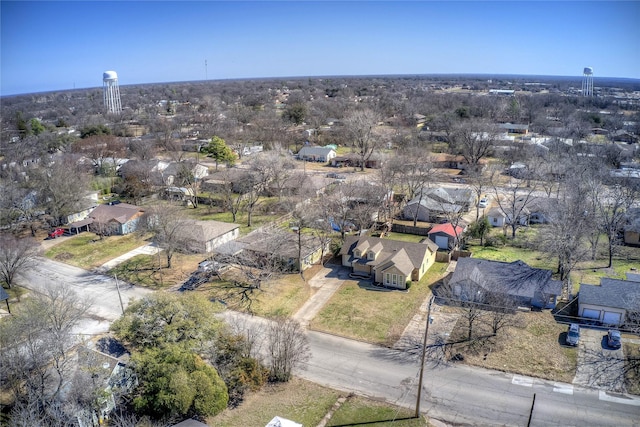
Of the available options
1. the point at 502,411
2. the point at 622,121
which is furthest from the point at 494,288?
the point at 622,121

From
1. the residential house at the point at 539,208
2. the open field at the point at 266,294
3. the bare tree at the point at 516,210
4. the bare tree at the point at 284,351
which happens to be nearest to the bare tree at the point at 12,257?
the open field at the point at 266,294

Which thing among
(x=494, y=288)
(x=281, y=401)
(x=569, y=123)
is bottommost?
(x=281, y=401)

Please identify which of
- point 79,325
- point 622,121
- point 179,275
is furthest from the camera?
point 622,121

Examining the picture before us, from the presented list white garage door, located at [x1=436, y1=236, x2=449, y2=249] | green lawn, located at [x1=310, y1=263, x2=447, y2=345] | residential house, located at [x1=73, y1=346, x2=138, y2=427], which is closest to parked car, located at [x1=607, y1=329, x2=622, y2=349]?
green lawn, located at [x1=310, y1=263, x2=447, y2=345]

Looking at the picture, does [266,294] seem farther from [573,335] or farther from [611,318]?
[611,318]

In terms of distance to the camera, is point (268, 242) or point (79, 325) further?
point (268, 242)

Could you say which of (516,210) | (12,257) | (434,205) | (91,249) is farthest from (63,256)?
(516,210)

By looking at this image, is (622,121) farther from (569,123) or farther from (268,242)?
(268,242)
